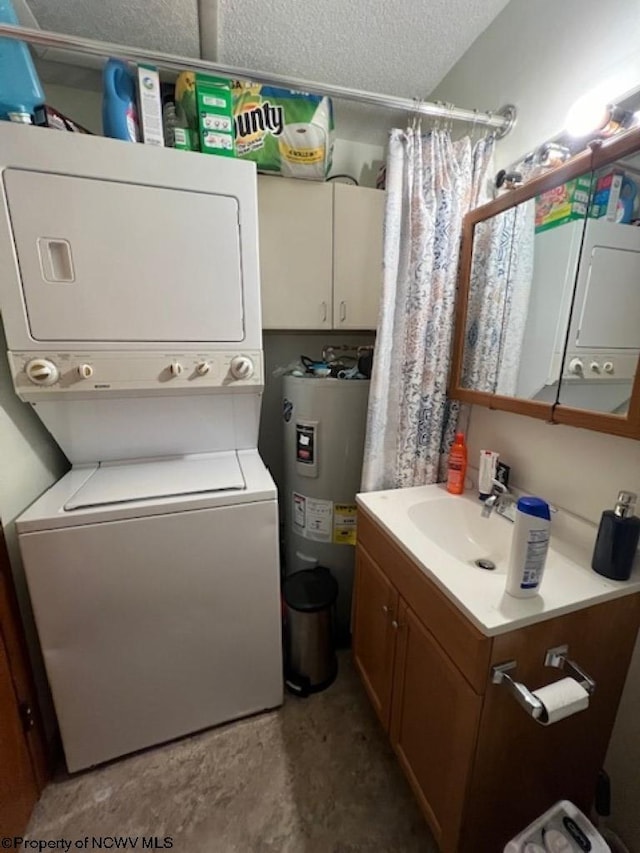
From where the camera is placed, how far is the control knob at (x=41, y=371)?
116cm

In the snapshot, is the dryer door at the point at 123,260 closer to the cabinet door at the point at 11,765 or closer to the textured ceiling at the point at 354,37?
the textured ceiling at the point at 354,37

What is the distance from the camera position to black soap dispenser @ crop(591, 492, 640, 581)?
898 mm

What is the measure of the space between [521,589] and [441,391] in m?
0.88

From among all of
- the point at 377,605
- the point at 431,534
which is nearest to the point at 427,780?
the point at 377,605

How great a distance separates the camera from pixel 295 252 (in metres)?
1.67

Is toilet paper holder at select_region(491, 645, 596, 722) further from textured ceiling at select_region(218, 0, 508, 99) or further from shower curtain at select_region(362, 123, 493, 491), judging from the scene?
textured ceiling at select_region(218, 0, 508, 99)

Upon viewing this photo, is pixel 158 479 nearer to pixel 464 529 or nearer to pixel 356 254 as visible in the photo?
pixel 464 529

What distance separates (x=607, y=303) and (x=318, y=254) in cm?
117

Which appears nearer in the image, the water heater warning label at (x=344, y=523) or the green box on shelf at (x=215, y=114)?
the green box on shelf at (x=215, y=114)

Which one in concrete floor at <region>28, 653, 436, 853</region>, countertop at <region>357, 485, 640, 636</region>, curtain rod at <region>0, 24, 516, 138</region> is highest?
curtain rod at <region>0, 24, 516, 138</region>

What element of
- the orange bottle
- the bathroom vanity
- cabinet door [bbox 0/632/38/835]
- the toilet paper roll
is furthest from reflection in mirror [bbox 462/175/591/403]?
cabinet door [bbox 0/632/38/835]

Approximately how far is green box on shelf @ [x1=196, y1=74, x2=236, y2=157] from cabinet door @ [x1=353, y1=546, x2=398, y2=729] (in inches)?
65.0

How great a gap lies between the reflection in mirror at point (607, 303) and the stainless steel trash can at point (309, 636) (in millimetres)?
1281

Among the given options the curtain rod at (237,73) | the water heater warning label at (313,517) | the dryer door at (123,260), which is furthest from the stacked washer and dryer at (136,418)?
the water heater warning label at (313,517)
